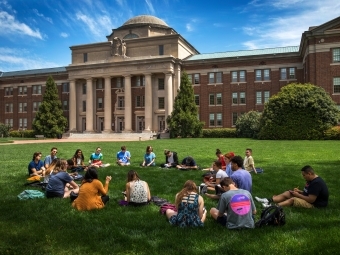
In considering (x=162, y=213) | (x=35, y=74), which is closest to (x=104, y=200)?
(x=162, y=213)

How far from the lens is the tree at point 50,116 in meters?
59.6

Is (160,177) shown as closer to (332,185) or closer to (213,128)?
(332,185)

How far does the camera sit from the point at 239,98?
55312 mm

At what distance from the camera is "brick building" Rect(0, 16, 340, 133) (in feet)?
178

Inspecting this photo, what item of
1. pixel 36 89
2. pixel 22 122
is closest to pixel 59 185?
pixel 36 89

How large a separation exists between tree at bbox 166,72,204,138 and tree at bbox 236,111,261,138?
20.6 feet

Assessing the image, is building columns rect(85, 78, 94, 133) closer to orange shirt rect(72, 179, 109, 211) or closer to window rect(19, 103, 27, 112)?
window rect(19, 103, 27, 112)

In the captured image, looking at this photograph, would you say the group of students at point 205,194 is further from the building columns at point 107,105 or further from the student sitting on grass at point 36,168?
the building columns at point 107,105

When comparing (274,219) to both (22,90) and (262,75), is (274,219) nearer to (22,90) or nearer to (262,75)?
(262,75)

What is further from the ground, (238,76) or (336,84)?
(238,76)

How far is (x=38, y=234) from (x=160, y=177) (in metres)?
7.48

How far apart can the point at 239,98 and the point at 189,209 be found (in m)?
49.7

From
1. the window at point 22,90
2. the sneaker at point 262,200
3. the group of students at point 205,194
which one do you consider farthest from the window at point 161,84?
the sneaker at point 262,200

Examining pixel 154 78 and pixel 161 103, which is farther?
pixel 154 78
